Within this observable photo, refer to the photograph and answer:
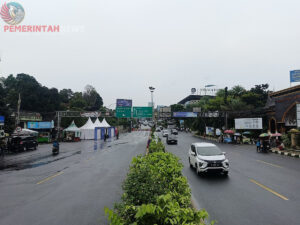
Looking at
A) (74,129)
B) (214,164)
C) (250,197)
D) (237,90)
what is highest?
(237,90)

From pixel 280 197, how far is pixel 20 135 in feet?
92.5

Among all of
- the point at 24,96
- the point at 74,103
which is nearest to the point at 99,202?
the point at 24,96

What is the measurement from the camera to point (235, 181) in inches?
333

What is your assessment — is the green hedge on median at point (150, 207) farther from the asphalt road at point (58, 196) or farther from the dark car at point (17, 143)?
the dark car at point (17, 143)

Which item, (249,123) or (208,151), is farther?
(249,123)

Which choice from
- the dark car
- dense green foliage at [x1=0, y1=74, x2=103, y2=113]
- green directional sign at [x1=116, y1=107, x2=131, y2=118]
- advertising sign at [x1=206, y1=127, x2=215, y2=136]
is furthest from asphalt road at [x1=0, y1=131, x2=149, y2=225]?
dense green foliage at [x1=0, y1=74, x2=103, y2=113]

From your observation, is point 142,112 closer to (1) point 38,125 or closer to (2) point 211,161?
(1) point 38,125

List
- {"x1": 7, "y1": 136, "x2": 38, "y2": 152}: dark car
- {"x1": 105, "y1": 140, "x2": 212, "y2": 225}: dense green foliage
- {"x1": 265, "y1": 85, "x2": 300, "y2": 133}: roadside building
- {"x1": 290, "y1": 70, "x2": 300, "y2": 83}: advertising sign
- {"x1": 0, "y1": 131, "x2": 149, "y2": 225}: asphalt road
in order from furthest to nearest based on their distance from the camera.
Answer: {"x1": 290, "y1": 70, "x2": 300, "y2": 83}: advertising sign, {"x1": 265, "y1": 85, "x2": 300, "y2": 133}: roadside building, {"x1": 7, "y1": 136, "x2": 38, "y2": 152}: dark car, {"x1": 0, "y1": 131, "x2": 149, "y2": 225}: asphalt road, {"x1": 105, "y1": 140, "x2": 212, "y2": 225}: dense green foliage

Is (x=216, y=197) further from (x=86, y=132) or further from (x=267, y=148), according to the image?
(x=86, y=132)

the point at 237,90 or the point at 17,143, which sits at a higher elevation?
the point at 237,90

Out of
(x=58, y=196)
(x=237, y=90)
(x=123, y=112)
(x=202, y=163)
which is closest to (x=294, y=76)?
(x=202, y=163)

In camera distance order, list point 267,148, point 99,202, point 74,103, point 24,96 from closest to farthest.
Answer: point 99,202 → point 267,148 → point 24,96 → point 74,103

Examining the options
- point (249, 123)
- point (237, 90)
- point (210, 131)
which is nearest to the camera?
point (249, 123)

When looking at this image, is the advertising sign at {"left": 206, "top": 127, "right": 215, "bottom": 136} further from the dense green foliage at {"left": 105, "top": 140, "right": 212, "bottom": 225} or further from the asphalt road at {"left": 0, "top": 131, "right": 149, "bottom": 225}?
the dense green foliage at {"left": 105, "top": 140, "right": 212, "bottom": 225}
